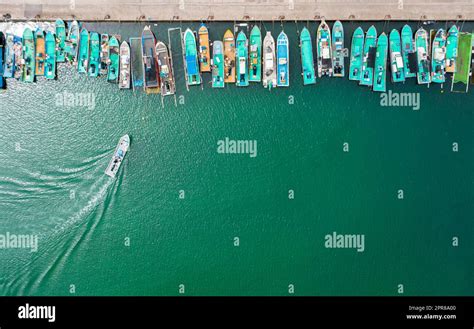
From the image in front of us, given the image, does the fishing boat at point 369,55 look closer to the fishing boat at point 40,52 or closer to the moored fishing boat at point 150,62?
the moored fishing boat at point 150,62

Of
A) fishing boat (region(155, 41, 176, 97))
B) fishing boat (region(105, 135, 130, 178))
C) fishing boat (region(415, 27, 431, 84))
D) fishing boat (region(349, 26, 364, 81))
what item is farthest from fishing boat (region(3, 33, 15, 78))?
fishing boat (region(415, 27, 431, 84))

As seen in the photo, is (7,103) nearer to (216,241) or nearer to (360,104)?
(216,241)

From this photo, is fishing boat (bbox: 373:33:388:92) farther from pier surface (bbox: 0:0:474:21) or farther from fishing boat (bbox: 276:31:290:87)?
fishing boat (bbox: 276:31:290:87)

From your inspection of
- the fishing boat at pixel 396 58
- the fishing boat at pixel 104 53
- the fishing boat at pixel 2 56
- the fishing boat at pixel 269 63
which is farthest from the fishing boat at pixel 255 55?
the fishing boat at pixel 2 56
